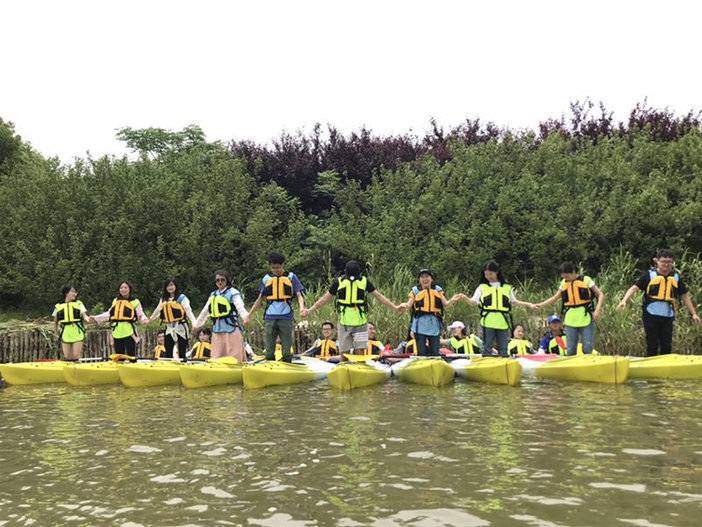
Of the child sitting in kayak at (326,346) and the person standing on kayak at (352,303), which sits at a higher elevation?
the person standing on kayak at (352,303)

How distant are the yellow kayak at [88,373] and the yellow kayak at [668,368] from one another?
654 cm

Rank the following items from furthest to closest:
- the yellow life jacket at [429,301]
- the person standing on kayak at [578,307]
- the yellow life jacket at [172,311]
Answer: the yellow life jacket at [172,311] < the yellow life jacket at [429,301] < the person standing on kayak at [578,307]

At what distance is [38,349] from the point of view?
1324 centimetres

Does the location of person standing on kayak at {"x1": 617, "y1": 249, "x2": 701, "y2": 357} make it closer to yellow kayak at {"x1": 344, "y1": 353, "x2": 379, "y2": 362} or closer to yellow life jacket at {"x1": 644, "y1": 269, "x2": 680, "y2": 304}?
yellow life jacket at {"x1": 644, "y1": 269, "x2": 680, "y2": 304}

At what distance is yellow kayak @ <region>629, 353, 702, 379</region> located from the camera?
829 centimetres

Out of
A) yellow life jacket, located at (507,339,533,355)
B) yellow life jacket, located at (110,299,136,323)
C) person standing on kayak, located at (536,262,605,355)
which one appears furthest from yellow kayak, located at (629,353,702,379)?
yellow life jacket, located at (110,299,136,323)

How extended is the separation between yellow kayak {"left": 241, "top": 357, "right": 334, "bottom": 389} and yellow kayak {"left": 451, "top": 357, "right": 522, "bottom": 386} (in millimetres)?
1661

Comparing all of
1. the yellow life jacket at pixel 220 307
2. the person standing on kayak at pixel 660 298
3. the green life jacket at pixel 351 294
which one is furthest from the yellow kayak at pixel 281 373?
the person standing on kayak at pixel 660 298

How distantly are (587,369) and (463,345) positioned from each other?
3.04m

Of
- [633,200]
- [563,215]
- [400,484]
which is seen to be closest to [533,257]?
[563,215]

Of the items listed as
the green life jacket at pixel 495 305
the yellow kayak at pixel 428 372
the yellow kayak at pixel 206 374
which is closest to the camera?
the yellow kayak at pixel 428 372

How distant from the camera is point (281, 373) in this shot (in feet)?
29.0

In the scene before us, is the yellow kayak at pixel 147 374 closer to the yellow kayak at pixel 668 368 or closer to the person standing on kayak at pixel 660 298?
the yellow kayak at pixel 668 368

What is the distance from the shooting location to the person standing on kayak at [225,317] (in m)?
9.63
